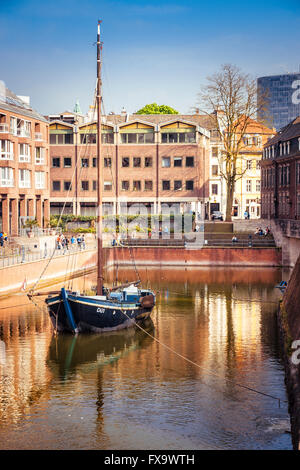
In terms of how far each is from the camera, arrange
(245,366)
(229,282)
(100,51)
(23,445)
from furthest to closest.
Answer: (229,282) → (100,51) → (245,366) → (23,445)

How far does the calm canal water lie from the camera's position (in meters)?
24.1

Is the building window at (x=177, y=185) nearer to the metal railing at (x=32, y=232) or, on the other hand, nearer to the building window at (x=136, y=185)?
the building window at (x=136, y=185)

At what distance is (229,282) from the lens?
6375 centimetres

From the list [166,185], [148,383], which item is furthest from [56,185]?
[148,383]

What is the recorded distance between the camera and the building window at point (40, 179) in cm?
7388

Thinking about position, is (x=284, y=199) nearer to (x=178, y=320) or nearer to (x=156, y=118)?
(x=156, y=118)

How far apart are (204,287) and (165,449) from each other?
1501 inches

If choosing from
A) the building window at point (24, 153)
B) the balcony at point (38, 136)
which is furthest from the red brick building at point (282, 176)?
the building window at point (24, 153)

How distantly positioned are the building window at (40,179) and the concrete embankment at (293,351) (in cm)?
3815

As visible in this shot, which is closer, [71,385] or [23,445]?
[23,445]

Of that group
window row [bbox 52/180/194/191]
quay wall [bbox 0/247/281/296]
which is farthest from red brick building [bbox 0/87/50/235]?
window row [bbox 52/180/194/191]

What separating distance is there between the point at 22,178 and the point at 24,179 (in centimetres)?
40
